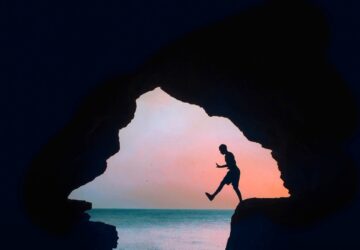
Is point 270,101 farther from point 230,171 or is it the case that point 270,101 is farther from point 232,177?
point 232,177

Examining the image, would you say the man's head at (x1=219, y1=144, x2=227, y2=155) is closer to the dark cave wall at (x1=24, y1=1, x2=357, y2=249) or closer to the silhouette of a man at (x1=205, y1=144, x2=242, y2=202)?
the silhouette of a man at (x1=205, y1=144, x2=242, y2=202)

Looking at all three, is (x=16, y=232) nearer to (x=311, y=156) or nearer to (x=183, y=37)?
(x=183, y=37)

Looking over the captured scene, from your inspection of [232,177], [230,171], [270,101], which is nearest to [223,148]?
[230,171]

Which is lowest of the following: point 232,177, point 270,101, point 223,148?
point 232,177

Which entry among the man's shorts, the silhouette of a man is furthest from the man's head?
the man's shorts

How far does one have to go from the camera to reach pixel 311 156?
28.0 feet

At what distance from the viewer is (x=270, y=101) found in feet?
30.7

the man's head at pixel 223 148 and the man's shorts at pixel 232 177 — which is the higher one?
the man's head at pixel 223 148

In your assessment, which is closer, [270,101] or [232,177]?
[270,101]

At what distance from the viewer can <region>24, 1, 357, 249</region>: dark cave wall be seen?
7199mm

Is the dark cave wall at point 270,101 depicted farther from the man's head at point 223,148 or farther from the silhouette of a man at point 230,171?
the man's head at point 223,148

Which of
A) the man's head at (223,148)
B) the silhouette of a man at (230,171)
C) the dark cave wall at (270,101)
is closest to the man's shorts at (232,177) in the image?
the silhouette of a man at (230,171)

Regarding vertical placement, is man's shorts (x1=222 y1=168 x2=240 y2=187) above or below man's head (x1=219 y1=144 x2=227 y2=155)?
below

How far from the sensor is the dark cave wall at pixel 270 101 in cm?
720
